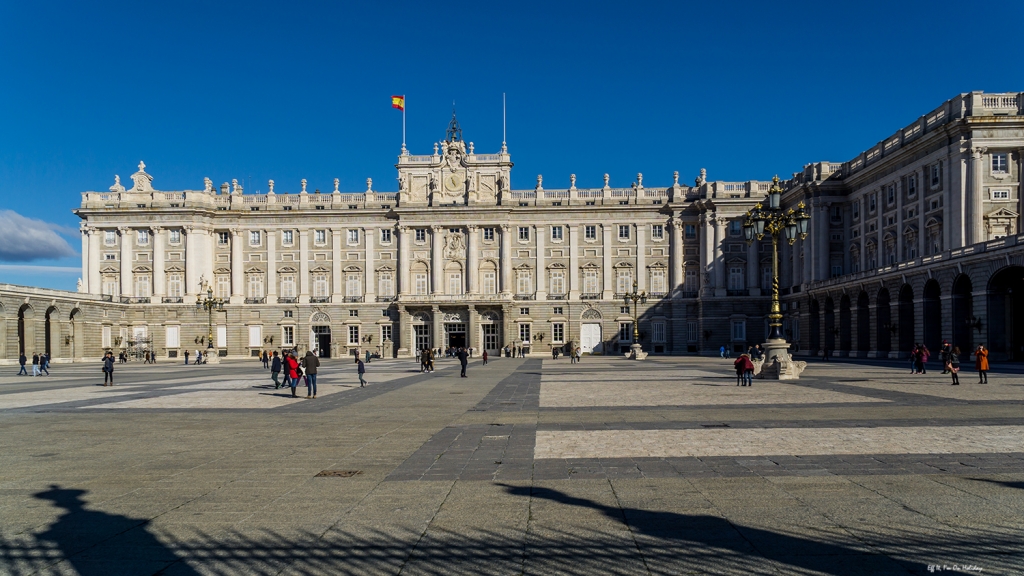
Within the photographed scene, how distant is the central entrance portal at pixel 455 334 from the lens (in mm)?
78438

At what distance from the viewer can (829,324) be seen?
212 feet

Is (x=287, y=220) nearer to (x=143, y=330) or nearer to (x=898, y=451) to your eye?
(x=143, y=330)

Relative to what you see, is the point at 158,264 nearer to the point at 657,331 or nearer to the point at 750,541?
the point at 657,331

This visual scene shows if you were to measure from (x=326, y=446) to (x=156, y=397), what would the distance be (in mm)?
14007

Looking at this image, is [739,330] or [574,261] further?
[574,261]

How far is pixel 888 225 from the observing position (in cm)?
5850

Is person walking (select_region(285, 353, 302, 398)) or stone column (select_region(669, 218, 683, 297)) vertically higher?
stone column (select_region(669, 218, 683, 297))

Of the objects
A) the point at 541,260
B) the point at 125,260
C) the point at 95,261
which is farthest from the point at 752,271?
the point at 95,261

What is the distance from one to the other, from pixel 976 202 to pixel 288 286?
6501 cm

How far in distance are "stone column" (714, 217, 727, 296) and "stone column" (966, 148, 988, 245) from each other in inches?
1157

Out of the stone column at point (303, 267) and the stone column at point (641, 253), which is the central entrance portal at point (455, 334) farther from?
the stone column at point (641, 253)

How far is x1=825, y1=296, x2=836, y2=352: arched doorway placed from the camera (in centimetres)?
6388

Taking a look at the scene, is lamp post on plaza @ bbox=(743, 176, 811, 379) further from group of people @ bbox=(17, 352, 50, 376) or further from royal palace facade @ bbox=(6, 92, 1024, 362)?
royal palace facade @ bbox=(6, 92, 1024, 362)

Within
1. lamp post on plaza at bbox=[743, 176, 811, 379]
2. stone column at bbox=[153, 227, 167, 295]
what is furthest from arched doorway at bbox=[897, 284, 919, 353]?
stone column at bbox=[153, 227, 167, 295]
